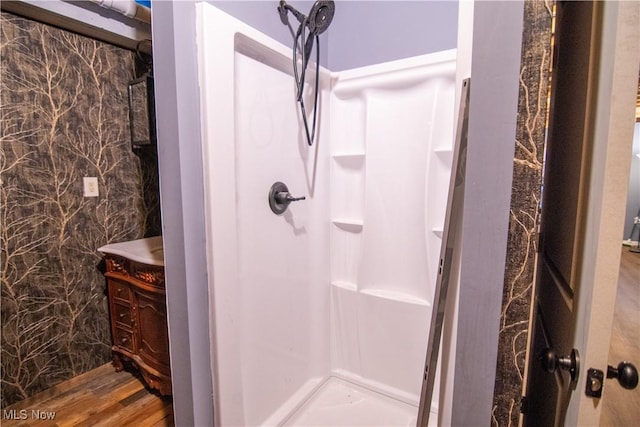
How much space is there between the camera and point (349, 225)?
67.7 inches

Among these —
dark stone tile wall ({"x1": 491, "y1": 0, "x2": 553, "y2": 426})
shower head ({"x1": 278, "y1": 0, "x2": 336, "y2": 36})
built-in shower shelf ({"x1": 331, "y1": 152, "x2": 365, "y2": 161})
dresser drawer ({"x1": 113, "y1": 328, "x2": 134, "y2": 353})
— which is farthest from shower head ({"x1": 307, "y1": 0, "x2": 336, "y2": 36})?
dresser drawer ({"x1": 113, "y1": 328, "x2": 134, "y2": 353})

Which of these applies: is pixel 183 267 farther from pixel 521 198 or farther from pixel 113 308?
pixel 113 308

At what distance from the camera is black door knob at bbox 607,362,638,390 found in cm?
55

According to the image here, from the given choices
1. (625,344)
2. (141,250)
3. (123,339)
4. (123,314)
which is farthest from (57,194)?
(625,344)

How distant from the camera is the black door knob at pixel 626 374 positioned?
0.55 m

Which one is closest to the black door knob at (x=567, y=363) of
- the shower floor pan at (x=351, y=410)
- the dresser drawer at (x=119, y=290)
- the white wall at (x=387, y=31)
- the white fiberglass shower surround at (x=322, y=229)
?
the white fiberglass shower surround at (x=322, y=229)

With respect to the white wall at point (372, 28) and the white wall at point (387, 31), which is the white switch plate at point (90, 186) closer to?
the white wall at point (372, 28)

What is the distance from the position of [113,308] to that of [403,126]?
2097 millimetres

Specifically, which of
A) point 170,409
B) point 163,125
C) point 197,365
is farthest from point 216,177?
point 170,409

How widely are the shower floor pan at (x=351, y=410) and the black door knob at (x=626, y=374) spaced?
1.14 m

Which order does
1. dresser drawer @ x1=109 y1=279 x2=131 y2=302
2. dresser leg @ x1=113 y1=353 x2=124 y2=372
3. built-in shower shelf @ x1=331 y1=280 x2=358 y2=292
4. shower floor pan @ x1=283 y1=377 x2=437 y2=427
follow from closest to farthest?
1. shower floor pan @ x1=283 y1=377 x2=437 y2=427
2. built-in shower shelf @ x1=331 y1=280 x2=358 y2=292
3. dresser drawer @ x1=109 y1=279 x2=131 y2=302
4. dresser leg @ x1=113 y1=353 x2=124 y2=372

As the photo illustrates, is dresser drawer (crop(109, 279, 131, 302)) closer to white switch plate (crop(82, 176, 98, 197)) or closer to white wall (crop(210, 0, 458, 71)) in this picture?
white switch plate (crop(82, 176, 98, 197))

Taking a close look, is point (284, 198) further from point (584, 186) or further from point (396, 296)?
point (584, 186)

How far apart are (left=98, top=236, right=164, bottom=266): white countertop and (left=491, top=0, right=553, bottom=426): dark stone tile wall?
155 cm
